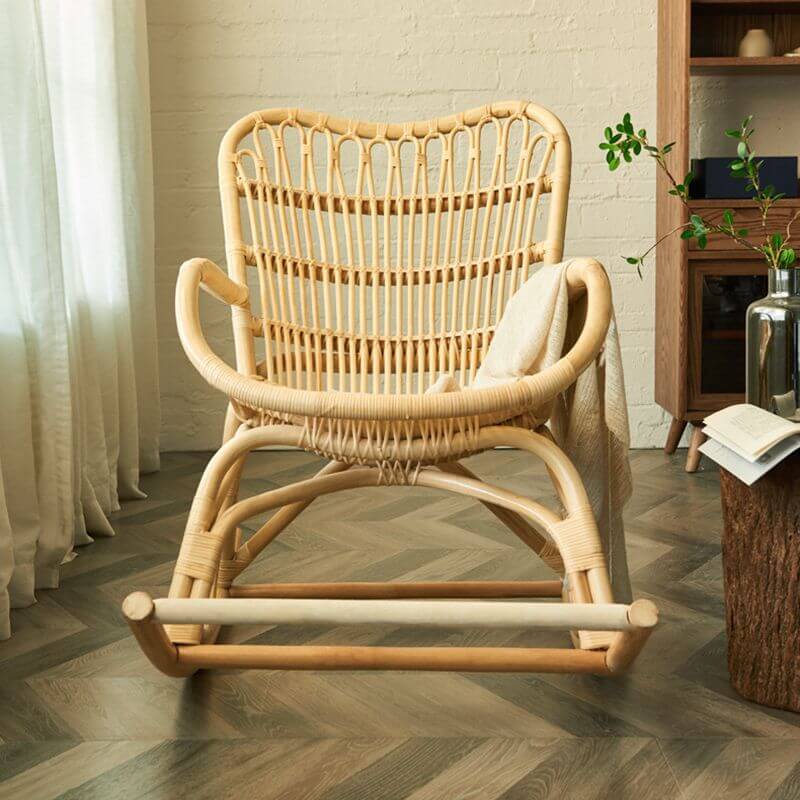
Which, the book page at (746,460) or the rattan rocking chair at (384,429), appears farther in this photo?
the book page at (746,460)

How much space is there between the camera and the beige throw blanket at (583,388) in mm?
1209

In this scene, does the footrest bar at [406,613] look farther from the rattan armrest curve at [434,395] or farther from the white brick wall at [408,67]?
the white brick wall at [408,67]

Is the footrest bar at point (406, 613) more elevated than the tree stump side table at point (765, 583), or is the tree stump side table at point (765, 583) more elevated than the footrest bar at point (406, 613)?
the footrest bar at point (406, 613)

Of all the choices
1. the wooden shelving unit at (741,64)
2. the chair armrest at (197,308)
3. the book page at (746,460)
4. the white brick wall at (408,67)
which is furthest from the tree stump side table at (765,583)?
the white brick wall at (408,67)

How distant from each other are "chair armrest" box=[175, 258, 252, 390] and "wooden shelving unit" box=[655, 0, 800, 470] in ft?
4.23

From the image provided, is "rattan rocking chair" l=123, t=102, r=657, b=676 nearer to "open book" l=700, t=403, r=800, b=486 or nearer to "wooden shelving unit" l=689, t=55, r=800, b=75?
"open book" l=700, t=403, r=800, b=486

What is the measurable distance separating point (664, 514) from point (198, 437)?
4.49 ft

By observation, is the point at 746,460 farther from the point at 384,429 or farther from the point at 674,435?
the point at 674,435

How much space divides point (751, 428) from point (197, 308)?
2.37 feet

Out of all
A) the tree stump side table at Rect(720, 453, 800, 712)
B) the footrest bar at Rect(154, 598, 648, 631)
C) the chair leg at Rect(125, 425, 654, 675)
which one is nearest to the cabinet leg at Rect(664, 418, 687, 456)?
the chair leg at Rect(125, 425, 654, 675)

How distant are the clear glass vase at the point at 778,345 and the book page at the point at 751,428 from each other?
3 centimetres

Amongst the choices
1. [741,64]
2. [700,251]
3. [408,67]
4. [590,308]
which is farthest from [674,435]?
[590,308]

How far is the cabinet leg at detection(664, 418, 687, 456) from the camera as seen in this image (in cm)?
247

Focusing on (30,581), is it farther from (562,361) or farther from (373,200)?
(562,361)
